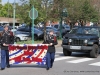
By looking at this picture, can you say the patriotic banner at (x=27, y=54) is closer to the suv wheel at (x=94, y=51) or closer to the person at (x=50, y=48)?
the person at (x=50, y=48)

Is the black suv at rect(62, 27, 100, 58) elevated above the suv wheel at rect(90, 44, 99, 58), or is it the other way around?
the black suv at rect(62, 27, 100, 58)

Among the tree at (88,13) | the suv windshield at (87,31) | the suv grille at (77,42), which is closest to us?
the suv grille at (77,42)

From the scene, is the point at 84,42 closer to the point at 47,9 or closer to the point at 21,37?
the point at 21,37

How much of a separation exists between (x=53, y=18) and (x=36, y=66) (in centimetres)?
1710

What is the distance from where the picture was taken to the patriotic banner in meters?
11.0

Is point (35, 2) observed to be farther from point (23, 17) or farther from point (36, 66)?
point (36, 66)

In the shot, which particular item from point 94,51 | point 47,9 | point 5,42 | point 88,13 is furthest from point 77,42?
point 88,13

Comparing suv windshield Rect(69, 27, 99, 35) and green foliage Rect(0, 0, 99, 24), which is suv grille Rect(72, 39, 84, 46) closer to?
suv windshield Rect(69, 27, 99, 35)

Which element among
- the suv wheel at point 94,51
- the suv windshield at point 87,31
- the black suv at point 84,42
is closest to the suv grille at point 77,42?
the black suv at point 84,42

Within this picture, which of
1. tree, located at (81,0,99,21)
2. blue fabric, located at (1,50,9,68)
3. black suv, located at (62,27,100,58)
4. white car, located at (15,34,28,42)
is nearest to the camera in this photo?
blue fabric, located at (1,50,9,68)

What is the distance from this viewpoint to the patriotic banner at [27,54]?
36.2 feet

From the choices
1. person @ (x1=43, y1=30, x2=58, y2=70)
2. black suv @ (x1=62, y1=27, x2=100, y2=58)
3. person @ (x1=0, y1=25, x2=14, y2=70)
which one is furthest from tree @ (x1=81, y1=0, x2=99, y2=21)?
person @ (x1=0, y1=25, x2=14, y2=70)

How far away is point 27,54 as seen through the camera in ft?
36.6

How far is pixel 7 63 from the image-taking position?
36.8ft
